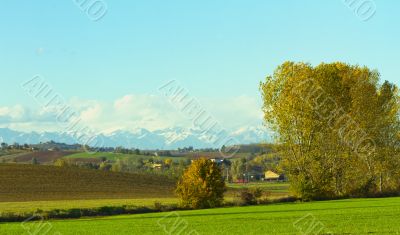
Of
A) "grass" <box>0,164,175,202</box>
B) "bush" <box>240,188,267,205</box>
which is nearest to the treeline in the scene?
"grass" <box>0,164,175,202</box>

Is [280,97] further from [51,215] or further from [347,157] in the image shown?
[51,215]

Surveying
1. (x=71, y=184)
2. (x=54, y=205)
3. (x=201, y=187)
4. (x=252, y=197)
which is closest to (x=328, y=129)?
(x=252, y=197)

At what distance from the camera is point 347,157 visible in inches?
2923

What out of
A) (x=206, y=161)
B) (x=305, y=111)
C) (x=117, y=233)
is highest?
(x=305, y=111)

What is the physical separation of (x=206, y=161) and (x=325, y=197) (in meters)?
15.1

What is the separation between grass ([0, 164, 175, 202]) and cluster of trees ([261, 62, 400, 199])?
3754cm

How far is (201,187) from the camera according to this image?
2830 inches

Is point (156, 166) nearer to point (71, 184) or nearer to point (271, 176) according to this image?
point (271, 176)

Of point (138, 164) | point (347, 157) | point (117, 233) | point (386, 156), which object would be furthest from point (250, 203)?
point (138, 164)

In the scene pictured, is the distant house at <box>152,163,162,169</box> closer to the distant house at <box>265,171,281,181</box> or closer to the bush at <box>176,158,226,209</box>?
the distant house at <box>265,171,281,181</box>

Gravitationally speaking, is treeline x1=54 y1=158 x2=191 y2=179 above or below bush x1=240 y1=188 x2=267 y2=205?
above

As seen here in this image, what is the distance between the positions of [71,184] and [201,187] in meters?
44.8

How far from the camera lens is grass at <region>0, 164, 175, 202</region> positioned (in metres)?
99.1

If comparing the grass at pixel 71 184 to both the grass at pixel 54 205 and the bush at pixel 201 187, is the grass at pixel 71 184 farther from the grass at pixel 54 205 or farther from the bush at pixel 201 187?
the bush at pixel 201 187
